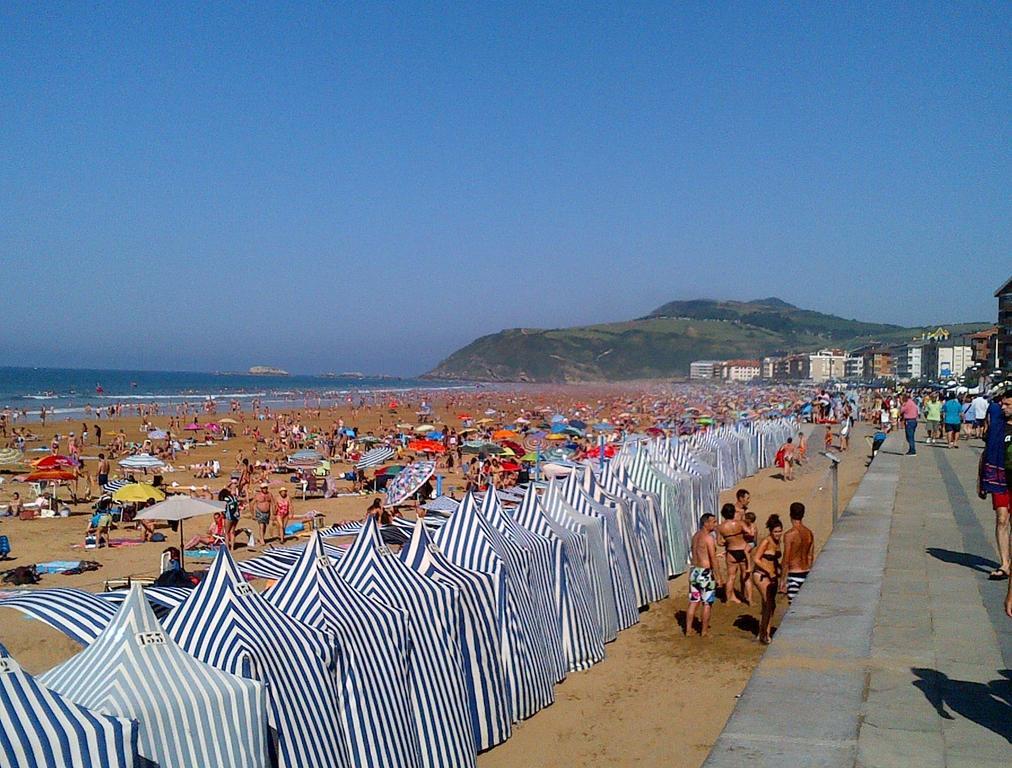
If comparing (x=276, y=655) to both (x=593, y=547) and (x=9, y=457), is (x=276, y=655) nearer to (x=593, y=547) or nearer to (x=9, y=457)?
(x=593, y=547)

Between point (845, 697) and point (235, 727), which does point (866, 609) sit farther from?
point (235, 727)

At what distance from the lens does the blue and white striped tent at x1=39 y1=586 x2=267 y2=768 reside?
3775 millimetres

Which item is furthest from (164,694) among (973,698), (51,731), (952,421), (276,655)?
(952,421)

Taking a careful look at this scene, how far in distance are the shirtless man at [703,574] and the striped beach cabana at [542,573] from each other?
179cm

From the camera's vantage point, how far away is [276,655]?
4.58 meters

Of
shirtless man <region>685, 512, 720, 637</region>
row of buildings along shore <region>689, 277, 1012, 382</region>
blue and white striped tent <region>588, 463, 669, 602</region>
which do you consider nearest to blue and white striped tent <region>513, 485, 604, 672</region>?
shirtless man <region>685, 512, 720, 637</region>

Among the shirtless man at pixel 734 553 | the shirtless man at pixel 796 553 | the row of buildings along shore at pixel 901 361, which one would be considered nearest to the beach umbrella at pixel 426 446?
the shirtless man at pixel 734 553

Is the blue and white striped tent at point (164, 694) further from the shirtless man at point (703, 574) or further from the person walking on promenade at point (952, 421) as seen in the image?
the person walking on promenade at point (952, 421)

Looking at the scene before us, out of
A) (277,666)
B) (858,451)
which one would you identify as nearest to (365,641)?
(277,666)

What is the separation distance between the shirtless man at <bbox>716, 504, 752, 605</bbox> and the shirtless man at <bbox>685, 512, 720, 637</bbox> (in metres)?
0.73

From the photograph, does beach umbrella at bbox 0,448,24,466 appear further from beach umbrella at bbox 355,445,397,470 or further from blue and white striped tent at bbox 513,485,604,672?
blue and white striped tent at bbox 513,485,604,672

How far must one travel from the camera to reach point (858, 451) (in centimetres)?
2528

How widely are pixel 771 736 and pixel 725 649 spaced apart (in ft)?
15.9

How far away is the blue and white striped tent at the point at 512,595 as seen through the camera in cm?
668
